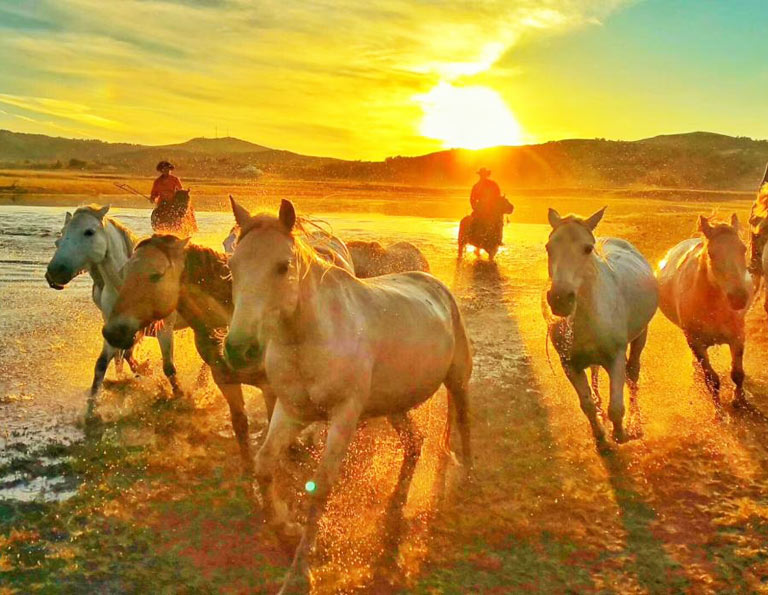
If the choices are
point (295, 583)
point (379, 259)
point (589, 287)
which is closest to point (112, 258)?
point (379, 259)

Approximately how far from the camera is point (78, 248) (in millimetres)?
6855

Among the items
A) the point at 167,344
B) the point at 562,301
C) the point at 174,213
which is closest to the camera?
the point at 562,301

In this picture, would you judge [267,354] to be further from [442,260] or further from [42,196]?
[42,196]

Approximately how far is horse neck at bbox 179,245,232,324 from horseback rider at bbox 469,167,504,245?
13.7 meters

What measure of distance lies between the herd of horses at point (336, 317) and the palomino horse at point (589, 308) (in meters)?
0.01

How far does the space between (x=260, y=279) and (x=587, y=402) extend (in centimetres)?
360

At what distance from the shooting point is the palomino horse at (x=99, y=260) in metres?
6.83

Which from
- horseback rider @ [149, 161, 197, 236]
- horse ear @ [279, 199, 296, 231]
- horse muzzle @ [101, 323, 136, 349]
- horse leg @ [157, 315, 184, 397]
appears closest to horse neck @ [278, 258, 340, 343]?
horse ear @ [279, 199, 296, 231]

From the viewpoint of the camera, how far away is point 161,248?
197 inches

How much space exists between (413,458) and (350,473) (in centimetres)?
58

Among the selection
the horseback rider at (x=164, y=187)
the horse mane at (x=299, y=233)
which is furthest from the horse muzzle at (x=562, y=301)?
the horseback rider at (x=164, y=187)

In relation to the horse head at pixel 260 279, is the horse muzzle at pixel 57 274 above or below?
below

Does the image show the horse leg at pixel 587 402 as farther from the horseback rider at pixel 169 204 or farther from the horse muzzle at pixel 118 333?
the horseback rider at pixel 169 204

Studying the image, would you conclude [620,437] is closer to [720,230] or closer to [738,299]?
[738,299]
